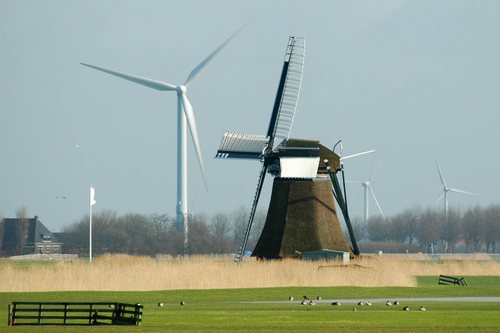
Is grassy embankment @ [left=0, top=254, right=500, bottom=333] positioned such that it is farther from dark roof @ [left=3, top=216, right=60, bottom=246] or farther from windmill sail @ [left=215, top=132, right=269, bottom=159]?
dark roof @ [left=3, top=216, right=60, bottom=246]

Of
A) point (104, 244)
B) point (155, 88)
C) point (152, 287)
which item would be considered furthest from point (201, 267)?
point (104, 244)

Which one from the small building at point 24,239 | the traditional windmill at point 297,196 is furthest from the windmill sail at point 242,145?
the small building at point 24,239

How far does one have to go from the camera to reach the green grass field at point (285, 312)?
46.2 meters

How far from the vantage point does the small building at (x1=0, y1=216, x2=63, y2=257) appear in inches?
7234

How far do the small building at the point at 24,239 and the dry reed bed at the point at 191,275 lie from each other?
10172cm

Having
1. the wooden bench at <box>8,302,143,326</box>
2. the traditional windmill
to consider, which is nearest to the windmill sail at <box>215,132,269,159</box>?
the traditional windmill

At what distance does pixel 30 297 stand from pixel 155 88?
48.4m

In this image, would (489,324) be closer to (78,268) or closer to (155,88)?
(78,268)

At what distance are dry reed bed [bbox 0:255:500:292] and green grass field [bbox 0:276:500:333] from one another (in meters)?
2.55

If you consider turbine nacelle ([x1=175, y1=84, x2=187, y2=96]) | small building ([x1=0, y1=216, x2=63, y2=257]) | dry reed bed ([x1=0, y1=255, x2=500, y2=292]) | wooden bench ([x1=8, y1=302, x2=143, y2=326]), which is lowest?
wooden bench ([x1=8, y1=302, x2=143, y2=326])

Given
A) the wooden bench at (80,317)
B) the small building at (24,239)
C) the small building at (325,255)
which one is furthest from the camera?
the small building at (24,239)

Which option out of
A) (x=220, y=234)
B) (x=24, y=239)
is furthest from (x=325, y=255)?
(x=24, y=239)

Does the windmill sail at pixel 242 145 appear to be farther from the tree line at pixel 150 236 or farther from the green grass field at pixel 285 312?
the tree line at pixel 150 236

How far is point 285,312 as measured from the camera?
54.7 meters
